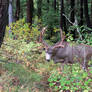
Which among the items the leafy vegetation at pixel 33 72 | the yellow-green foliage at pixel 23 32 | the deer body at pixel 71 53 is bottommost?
the leafy vegetation at pixel 33 72

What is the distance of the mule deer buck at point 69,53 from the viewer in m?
5.18

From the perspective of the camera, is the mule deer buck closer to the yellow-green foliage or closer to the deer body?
the deer body

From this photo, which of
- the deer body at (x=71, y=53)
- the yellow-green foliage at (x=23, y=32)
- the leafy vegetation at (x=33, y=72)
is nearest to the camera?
the leafy vegetation at (x=33, y=72)

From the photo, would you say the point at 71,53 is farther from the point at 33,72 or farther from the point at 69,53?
the point at 33,72

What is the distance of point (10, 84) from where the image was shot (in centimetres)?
463

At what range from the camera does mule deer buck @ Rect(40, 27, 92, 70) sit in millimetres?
5184

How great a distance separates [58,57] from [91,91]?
1.84m

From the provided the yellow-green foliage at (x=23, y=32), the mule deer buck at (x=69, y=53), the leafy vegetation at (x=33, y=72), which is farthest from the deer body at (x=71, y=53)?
the yellow-green foliage at (x=23, y=32)

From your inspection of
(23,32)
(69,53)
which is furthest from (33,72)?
(23,32)

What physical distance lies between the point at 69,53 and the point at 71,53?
8 cm

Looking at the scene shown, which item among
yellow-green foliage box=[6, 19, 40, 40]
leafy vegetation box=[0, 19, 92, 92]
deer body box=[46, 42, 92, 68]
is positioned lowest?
leafy vegetation box=[0, 19, 92, 92]

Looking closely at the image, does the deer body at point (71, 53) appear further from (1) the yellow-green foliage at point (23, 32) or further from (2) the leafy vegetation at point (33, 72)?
(1) the yellow-green foliage at point (23, 32)

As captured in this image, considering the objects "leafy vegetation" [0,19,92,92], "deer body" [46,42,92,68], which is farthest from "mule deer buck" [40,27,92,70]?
"leafy vegetation" [0,19,92,92]

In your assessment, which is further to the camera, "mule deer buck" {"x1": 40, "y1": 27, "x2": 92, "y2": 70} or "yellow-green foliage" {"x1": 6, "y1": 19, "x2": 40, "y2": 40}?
"yellow-green foliage" {"x1": 6, "y1": 19, "x2": 40, "y2": 40}
